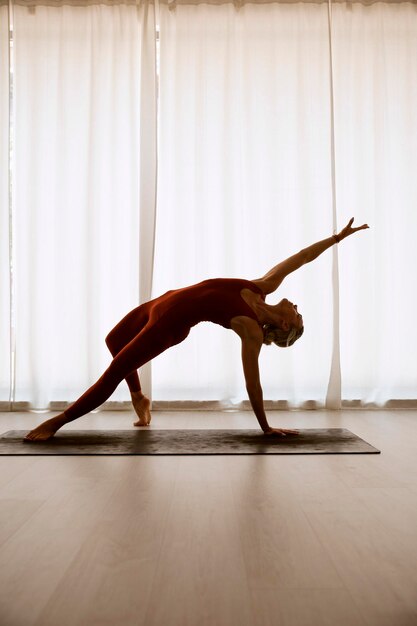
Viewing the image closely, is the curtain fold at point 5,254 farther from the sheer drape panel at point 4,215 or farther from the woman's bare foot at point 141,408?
the woman's bare foot at point 141,408

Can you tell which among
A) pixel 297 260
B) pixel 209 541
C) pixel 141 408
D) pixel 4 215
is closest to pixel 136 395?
pixel 141 408

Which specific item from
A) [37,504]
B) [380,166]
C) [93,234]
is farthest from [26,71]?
[37,504]

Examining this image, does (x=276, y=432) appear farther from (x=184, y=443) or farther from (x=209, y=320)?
(x=209, y=320)

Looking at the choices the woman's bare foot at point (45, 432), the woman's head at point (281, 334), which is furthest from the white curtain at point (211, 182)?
the woman's bare foot at point (45, 432)

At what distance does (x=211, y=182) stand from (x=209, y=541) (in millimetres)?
3325

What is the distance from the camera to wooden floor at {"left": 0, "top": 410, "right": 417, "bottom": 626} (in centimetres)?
123

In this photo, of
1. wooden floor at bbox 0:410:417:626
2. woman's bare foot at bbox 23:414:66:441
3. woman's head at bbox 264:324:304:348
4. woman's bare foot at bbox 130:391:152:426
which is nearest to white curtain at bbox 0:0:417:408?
woman's bare foot at bbox 130:391:152:426

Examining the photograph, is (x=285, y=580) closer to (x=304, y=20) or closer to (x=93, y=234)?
(x=93, y=234)

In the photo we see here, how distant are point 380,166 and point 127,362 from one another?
98.9 inches

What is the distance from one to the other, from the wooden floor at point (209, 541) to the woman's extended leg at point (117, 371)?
13.7 inches

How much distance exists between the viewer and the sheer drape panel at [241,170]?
451 cm

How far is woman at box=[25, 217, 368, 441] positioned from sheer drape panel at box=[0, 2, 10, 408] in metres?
1.48

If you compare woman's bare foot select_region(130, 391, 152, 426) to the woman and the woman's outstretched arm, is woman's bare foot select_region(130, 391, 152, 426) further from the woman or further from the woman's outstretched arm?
the woman's outstretched arm

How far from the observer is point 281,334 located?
10.8 feet
